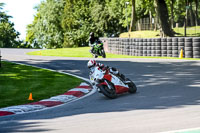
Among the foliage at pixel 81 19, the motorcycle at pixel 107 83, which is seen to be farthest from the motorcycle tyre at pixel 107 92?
the foliage at pixel 81 19

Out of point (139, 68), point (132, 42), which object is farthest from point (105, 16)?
point (139, 68)

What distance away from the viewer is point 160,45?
2406cm

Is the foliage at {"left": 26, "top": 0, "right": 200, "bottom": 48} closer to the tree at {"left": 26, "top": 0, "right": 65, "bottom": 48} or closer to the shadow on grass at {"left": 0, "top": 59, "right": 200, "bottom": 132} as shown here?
the tree at {"left": 26, "top": 0, "right": 65, "bottom": 48}

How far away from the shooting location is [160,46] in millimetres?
24078

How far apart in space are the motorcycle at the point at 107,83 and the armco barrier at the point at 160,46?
12.3 metres

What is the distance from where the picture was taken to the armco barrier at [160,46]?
22.1 meters

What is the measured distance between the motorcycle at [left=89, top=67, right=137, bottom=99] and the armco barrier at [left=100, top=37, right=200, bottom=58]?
12.3 meters

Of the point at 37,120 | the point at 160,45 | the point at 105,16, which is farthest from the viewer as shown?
the point at 105,16

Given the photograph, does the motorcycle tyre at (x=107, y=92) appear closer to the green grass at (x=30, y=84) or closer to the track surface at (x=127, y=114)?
the track surface at (x=127, y=114)

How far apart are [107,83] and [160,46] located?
14363mm

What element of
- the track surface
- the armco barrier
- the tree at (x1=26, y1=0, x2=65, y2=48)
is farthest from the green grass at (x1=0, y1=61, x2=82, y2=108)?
the tree at (x1=26, y1=0, x2=65, y2=48)

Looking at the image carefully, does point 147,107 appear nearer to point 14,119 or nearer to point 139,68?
point 14,119

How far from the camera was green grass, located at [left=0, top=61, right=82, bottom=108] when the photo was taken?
37.0ft

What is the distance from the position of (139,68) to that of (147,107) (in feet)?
30.1
